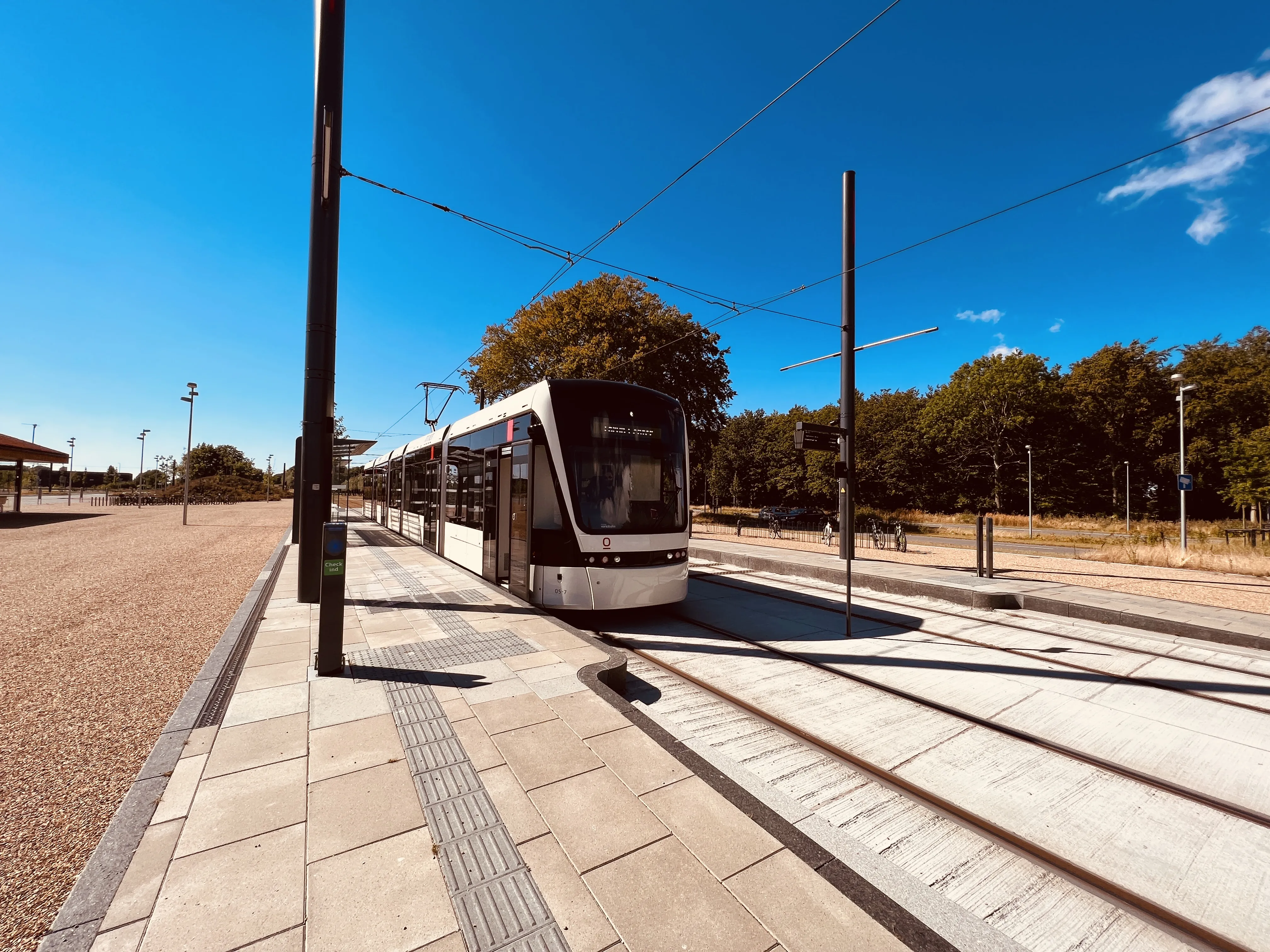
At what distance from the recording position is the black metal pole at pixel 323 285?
6508 millimetres

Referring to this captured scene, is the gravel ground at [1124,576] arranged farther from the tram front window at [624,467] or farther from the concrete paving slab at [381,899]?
the concrete paving slab at [381,899]

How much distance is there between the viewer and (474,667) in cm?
513

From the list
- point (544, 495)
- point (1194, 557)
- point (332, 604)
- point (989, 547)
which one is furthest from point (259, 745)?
point (1194, 557)

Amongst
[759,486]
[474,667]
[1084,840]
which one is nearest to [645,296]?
[474,667]

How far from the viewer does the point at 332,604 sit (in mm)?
4895

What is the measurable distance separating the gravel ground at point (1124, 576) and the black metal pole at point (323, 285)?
41.1ft

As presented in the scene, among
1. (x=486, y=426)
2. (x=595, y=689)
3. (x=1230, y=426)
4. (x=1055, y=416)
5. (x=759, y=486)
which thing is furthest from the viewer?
(x=759, y=486)

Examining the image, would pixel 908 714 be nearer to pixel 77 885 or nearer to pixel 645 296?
pixel 77 885

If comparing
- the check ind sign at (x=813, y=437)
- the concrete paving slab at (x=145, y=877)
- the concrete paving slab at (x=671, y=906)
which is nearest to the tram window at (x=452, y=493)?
the check ind sign at (x=813, y=437)

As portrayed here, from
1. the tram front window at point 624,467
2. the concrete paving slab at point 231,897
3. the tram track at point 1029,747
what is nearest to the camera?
the concrete paving slab at point 231,897

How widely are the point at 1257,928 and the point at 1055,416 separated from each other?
5321 centimetres

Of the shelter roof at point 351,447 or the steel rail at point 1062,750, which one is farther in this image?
the shelter roof at point 351,447

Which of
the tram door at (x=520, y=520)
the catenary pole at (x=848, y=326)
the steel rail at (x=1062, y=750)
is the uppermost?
the catenary pole at (x=848, y=326)

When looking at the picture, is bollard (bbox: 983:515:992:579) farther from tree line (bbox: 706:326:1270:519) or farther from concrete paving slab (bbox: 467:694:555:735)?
tree line (bbox: 706:326:1270:519)
